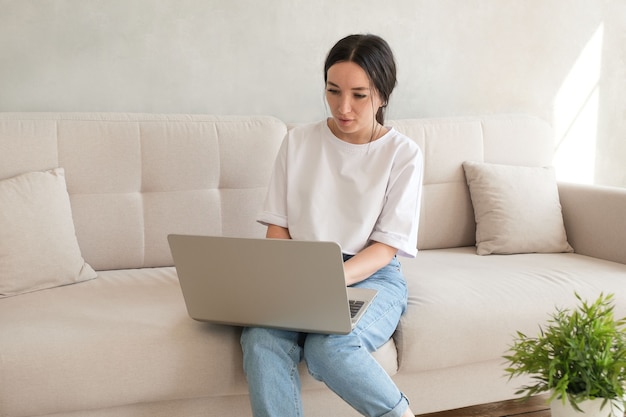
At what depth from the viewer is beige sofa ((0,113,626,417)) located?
5.24 ft

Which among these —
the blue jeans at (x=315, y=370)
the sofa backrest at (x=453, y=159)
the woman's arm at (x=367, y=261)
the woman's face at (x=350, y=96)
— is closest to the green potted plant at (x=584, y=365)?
the blue jeans at (x=315, y=370)

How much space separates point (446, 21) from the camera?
2801 mm

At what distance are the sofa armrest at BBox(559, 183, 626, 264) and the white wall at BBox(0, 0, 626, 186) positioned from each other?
0.61 metres

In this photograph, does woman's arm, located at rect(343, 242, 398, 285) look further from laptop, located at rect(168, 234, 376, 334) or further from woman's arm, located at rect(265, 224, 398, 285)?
laptop, located at rect(168, 234, 376, 334)

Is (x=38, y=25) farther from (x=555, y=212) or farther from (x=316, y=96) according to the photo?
(x=555, y=212)

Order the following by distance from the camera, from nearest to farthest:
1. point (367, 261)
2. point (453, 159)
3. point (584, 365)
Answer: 1. point (584, 365)
2. point (367, 261)
3. point (453, 159)

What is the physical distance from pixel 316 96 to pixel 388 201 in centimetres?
87

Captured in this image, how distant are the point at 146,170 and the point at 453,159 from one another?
1065 millimetres

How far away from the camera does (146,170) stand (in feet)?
7.20

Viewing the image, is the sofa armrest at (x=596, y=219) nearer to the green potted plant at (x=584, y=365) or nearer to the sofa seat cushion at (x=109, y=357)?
the sofa seat cushion at (x=109, y=357)

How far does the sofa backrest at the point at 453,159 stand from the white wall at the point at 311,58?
0.29 meters

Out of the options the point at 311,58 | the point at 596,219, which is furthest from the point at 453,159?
the point at 311,58

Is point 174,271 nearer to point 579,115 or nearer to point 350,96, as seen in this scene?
point 350,96

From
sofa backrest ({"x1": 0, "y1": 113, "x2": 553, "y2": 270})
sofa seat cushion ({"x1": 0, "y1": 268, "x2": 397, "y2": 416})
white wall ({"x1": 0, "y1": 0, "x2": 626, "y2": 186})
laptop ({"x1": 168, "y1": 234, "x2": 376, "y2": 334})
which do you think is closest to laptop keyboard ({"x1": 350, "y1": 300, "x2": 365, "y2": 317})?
laptop ({"x1": 168, "y1": 234, "x2": 376, "y2": 334})
